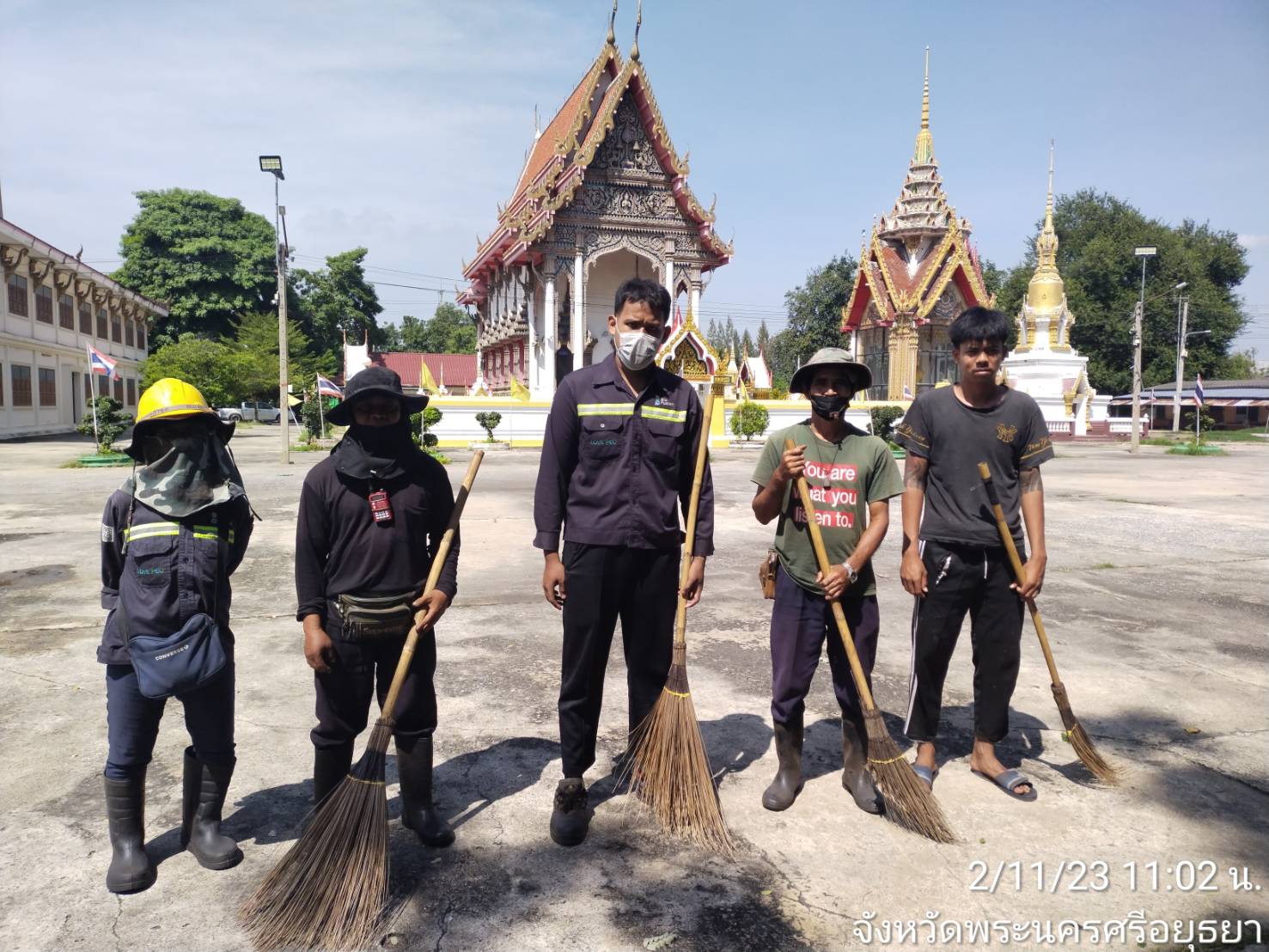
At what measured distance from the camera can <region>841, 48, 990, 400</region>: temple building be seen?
115 feet

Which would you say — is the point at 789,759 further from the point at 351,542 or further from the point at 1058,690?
the point at 351,542

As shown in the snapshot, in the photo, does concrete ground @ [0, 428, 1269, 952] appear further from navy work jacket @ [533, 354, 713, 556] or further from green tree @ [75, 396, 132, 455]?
green tree @ [75, 396, 132, 455]

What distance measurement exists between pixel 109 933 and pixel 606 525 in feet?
6.47

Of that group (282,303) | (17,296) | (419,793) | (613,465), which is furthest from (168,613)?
(17,296)

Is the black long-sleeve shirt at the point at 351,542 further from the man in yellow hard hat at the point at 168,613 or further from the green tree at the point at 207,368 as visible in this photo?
the green tree at the point at 207,368

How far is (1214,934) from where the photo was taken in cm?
250

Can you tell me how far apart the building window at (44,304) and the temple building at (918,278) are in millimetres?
32009

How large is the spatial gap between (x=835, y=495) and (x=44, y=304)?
117ft

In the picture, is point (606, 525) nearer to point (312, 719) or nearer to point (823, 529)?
point (823, 529)

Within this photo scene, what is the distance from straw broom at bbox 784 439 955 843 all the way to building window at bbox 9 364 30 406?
32.6m

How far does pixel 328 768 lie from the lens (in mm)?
2902

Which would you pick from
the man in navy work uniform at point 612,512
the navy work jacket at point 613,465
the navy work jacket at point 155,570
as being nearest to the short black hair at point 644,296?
the man in navy work uniform at point 612,512

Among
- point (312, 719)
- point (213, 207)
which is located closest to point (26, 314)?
point (213, 207)

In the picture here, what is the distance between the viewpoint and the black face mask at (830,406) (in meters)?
3.24
